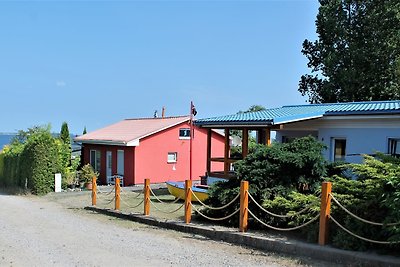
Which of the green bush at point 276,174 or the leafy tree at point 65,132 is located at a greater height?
the leafy tree at point 65,132

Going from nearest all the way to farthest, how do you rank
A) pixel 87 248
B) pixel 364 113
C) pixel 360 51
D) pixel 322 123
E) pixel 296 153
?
pixel 87 248 → pixel 296 153 → pixel 364 113 → pixel 322 123 → pixel 360 51

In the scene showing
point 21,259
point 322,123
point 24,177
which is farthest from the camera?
point 24,177

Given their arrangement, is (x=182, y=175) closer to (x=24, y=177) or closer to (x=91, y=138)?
(x=91, y=138)

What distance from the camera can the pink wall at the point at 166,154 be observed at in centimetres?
2742

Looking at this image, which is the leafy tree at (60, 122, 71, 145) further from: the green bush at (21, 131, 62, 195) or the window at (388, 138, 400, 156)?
the window at (388, 138, 400, 156)

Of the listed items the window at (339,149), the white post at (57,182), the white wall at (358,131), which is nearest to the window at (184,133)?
the white post at (57,182)

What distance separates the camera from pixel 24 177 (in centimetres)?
2475

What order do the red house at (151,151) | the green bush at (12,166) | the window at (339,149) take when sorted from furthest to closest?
the red house at (151,151), the green bush at (12,166), the window at (339,149)

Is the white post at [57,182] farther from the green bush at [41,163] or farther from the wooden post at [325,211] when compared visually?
the wooden post at [325,211]

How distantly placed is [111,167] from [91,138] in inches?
128

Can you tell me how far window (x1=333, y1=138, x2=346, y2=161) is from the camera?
15.9 meters

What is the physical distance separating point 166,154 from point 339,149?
1441cm

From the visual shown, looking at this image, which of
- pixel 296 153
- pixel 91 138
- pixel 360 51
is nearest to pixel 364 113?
pixel 296 153

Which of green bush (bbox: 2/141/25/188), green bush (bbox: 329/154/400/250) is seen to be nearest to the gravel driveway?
green bush (bbox: 329/154/400/250)
